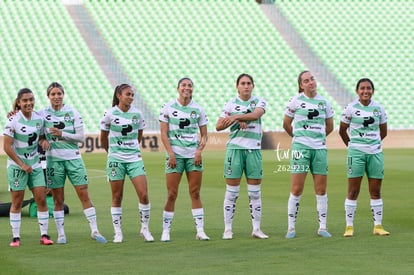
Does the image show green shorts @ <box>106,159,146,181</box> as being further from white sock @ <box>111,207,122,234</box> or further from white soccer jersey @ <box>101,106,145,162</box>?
white sock @ <box>111,207,122,234</box>

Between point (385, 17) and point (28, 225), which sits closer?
point (28, 225)

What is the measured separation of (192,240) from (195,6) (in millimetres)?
35700

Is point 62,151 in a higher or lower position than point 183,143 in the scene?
lower

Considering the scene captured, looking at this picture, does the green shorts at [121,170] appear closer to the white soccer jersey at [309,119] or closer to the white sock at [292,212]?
the white sock at [292,212]

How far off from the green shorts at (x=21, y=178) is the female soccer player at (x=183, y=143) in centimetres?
165

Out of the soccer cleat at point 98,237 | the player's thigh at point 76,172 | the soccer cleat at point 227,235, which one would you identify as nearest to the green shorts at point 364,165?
the soccer cleat at point 227,235

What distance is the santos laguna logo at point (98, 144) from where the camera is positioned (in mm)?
38031

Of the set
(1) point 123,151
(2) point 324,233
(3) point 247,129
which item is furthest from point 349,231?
(1) point 123,151

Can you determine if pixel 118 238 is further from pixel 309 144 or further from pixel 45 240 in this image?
pixel 309 144

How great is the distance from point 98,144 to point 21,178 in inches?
1040

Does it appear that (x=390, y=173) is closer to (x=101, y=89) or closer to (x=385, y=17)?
(x=101, y=89)

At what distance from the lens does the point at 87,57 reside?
43.0 meters

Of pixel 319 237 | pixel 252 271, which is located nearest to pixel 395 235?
pixel 319 237

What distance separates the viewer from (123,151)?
1228cm
